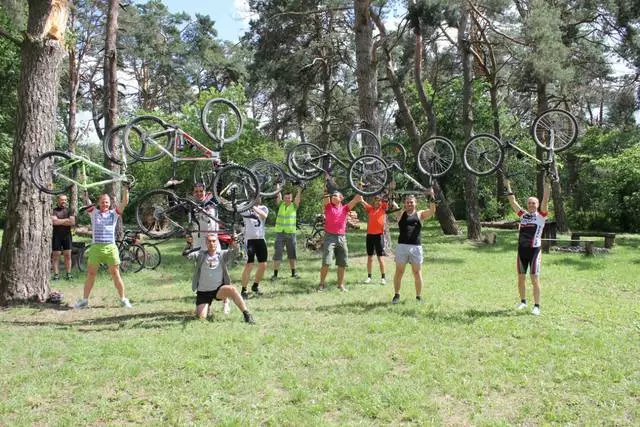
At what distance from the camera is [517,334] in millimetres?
6172

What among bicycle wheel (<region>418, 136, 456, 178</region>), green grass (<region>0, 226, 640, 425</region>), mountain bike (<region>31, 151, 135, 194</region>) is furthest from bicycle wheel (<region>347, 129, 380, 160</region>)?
mountain bike (<region>31, 151, 135, 194</region>)

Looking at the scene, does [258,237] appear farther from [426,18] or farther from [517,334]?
[426,18]

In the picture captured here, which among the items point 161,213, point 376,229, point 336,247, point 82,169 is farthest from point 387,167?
point 82,169

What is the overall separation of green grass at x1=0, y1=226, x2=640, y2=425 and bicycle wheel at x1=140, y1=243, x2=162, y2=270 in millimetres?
2819

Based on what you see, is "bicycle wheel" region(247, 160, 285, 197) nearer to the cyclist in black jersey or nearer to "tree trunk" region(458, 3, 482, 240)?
the cyclist in black jersey

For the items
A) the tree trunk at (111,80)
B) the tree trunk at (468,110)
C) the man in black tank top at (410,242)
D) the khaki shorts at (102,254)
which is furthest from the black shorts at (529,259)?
the tree trunk at (468,110)

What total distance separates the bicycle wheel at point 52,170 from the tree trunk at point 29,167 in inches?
13.8

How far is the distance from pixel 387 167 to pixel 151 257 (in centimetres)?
641

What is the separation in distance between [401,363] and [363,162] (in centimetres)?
367

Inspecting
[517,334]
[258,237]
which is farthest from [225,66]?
[517,334]

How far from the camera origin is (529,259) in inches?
286

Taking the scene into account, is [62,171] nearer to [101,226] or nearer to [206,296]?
[101,226]

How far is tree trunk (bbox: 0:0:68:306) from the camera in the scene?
7.59 m

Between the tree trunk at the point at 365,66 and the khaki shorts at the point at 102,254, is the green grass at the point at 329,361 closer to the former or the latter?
the khaki shorts at the point at 102,254
